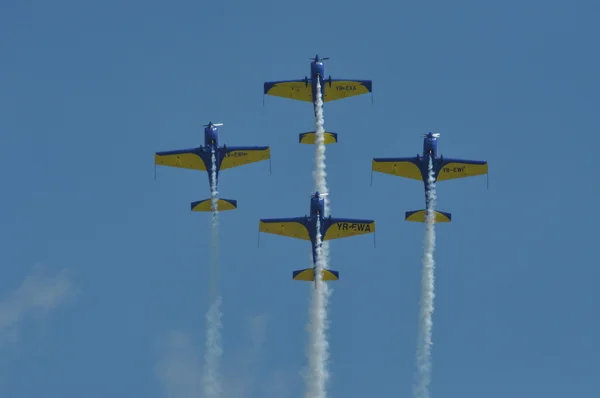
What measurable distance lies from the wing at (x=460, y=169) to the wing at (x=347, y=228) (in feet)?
29.3

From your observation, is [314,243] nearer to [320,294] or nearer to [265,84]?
[320,294]

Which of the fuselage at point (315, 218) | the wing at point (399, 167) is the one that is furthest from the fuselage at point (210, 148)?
the wing at point (399, 167)

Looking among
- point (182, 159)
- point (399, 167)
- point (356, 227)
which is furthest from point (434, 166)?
point (182, 159)

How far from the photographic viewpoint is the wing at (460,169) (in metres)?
125

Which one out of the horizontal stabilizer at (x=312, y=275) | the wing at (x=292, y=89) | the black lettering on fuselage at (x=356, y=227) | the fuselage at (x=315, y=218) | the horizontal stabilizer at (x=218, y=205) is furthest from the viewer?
the wing at (x=292, y=89)

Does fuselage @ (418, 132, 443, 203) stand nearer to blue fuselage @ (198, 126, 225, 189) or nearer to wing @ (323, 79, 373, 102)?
wing @ (323, 79, 373, 102)

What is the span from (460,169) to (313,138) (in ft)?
39.2

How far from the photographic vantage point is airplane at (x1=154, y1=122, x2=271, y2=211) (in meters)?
125

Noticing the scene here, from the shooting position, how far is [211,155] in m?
125

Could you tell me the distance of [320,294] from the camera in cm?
12012

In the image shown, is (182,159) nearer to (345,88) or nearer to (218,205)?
(218,205)

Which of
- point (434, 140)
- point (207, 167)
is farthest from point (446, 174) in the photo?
point (207, 167)

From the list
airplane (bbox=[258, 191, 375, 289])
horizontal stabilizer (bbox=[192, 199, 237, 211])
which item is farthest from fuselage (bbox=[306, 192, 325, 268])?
horizontal stabilizer (bbox=[192, 199, 237, 211])

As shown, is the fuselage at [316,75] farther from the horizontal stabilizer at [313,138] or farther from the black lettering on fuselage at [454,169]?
the black lettering on fuselage at [454,169]
